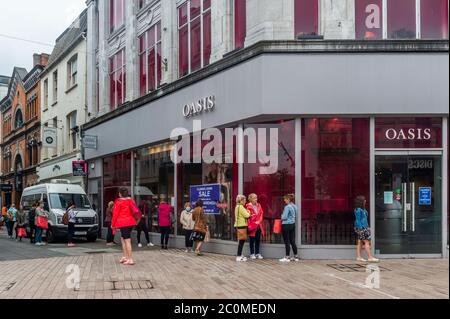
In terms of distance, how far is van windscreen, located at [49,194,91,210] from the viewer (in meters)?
23.1

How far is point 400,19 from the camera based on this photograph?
1442 cm

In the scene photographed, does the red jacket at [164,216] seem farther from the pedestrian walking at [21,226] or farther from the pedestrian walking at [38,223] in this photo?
the pedestrian walking at [21,226]

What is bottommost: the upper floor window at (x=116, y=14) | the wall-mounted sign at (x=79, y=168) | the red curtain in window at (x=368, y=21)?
Answer: the wall-mounted sign at (x=79, y=168)

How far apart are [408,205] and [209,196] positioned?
5822 millimetres

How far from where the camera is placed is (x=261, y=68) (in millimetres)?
14312

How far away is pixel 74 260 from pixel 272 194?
5.50 meters

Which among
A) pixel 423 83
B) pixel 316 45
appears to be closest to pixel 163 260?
pixel 316 45

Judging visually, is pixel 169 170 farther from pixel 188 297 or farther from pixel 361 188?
pixel 188 297

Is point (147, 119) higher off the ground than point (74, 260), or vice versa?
point (147, 119)

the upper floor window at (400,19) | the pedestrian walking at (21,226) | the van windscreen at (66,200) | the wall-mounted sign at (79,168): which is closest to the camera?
the upper floor window at (400,19)

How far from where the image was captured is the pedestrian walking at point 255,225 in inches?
554

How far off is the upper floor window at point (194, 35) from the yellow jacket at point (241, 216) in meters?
5.60

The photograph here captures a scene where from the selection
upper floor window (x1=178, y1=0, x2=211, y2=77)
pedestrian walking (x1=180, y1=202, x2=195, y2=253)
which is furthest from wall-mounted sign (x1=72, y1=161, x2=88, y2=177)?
pedestrian walking (x1=180, y1=202, x2=195, y2=253)

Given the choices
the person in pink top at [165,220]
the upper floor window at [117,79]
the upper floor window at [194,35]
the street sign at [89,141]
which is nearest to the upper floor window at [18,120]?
the street sign at [89,141]
